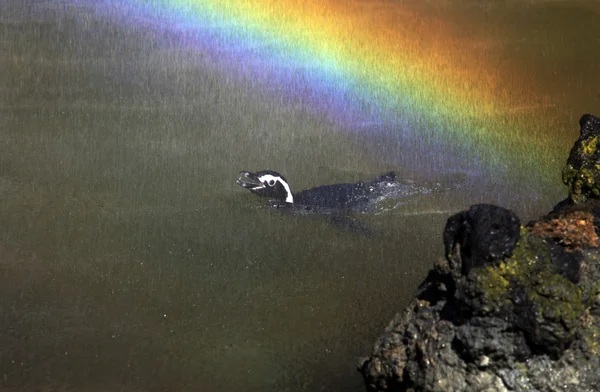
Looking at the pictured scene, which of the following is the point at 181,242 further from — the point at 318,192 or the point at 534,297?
the point at 534,297

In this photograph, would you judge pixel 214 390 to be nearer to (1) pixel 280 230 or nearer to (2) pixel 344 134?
(1) pixel 280 230

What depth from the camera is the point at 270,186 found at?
276 inches

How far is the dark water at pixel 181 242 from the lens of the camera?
4266mm

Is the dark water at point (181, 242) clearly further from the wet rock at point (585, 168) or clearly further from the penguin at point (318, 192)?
the wet rock at point (585, 168)

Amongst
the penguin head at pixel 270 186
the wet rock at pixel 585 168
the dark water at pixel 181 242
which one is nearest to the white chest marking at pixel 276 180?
the penguin head at pixel 270 186

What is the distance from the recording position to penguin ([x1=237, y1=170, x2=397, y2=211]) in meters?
7.00

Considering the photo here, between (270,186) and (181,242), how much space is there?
1.22 m

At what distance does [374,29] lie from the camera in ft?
46.4

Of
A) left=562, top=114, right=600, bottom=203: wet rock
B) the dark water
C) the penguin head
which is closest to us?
left=562, top=114, right=600, bottom=203: wet rock

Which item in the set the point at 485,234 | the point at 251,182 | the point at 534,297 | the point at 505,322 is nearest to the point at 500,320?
the point at 505,322

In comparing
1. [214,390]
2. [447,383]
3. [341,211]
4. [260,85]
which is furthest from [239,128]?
[447,383]

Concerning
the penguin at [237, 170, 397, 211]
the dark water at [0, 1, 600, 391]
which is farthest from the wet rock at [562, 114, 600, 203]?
the penguin at [237, 170, 397, 211]

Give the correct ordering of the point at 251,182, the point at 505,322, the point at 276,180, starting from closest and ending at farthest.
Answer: the point at 505,322 < the point at 276,180 < the point at 251,182

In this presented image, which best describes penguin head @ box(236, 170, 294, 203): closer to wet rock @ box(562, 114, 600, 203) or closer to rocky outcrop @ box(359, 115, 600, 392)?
wet rock @ box(562, 114, 600, 203)
